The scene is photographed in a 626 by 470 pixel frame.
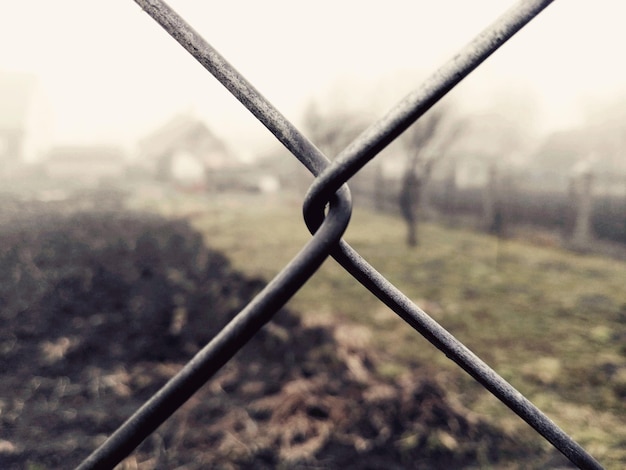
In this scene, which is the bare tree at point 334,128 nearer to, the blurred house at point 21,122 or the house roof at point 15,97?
the blurred house at point 21,122

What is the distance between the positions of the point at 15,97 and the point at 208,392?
41.0m

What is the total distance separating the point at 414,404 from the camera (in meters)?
3.05

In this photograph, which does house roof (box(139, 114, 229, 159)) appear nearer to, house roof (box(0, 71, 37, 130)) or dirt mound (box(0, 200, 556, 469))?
house roof (box(0, 71, 37, 130))

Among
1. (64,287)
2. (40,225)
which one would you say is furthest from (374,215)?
(64,287)

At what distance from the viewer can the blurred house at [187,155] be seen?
28391 mm

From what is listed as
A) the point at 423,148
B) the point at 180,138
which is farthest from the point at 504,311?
the point at 180,138

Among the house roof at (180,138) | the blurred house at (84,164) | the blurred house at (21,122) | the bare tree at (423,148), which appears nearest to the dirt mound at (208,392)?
the bare tree at (423,148)

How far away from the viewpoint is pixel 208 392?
126 inches

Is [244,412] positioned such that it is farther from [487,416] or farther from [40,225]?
[40,225]

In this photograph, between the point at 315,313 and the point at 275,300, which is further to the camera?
the point at 315,313

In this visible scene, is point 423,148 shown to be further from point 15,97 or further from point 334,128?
point 15,97

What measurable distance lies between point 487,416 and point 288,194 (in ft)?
66.9

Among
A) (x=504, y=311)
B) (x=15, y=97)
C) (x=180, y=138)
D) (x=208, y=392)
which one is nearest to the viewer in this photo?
(x=208, y=392)

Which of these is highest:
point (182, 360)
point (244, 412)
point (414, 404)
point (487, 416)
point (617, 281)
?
point (617, 281)
